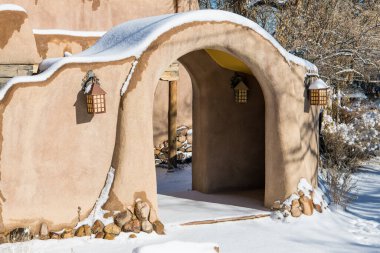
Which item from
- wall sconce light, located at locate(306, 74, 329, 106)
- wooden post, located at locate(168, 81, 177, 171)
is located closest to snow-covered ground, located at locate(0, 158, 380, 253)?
wall sconce light, located at locate(306, 74, 329, 106)

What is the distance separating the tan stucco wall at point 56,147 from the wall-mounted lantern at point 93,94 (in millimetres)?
84

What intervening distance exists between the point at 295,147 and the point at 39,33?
5.47 m

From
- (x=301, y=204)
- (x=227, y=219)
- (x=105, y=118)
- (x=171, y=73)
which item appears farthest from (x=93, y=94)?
(x=171, y=73)

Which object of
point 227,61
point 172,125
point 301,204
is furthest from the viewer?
point 172,125

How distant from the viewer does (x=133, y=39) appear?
6242 millimetres

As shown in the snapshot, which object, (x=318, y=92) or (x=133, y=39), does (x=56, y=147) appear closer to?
(x=133, y=39)

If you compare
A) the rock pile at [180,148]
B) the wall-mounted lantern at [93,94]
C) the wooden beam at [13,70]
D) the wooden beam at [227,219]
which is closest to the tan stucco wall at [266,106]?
the wall-mounted lantern at [93,94]

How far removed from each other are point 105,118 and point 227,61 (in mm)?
2686

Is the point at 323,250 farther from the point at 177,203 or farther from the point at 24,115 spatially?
the point at 24,115

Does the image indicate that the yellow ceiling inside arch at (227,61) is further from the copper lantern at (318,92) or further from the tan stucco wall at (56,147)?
the tan stucco wall at (56,147)

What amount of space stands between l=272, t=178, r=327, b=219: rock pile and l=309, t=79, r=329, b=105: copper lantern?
120 centimetres

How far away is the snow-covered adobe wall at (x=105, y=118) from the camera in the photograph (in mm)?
5465

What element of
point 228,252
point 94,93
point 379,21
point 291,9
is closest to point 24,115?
point 94,93

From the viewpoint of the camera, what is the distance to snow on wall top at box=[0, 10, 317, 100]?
565 centimetres
